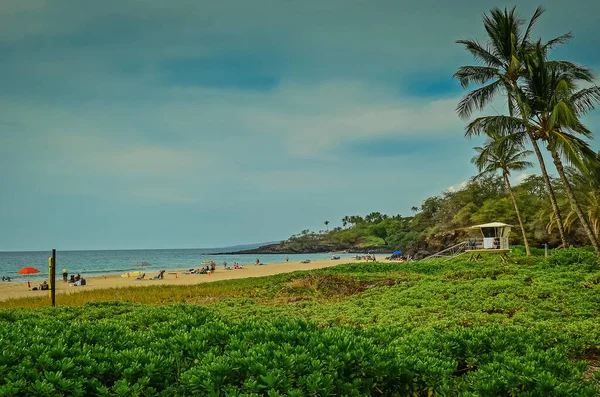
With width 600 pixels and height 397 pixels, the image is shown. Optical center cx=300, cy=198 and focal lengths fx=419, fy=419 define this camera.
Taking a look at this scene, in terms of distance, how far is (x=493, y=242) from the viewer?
22.8 meters

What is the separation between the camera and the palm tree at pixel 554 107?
48.4ft

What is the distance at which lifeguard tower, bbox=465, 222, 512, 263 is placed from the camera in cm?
2238

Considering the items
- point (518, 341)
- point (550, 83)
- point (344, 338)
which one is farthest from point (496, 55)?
point (344, 338)

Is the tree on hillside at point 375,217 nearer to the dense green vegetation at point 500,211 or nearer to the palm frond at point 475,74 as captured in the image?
the dense green vegetation at point 500,211

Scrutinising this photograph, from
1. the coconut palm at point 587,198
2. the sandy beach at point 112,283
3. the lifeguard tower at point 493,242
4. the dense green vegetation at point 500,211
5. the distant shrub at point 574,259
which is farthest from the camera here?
the dense green vegetation at point 500,211

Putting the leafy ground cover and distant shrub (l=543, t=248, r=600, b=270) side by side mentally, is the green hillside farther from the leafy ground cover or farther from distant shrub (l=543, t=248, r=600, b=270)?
the leafy ground cover

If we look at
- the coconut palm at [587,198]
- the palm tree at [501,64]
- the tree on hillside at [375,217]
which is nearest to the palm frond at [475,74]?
the palm tree at [501,64]

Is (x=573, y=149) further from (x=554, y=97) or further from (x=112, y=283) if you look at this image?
(x=112, y=283)

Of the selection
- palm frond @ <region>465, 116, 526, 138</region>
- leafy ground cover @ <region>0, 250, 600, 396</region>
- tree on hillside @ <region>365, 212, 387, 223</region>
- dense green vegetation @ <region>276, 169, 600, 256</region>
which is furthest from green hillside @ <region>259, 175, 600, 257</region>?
tree on hillside @ <region>365, 212, 387, 223</region>

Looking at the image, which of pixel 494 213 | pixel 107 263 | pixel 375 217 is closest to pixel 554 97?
pixel 494 213

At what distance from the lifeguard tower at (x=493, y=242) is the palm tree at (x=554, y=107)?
6218 mm

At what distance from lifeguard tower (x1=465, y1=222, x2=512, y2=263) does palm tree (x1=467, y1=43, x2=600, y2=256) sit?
622 centimetres

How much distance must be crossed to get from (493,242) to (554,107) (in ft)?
32.6

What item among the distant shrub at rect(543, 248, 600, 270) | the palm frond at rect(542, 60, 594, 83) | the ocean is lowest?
the ocean
